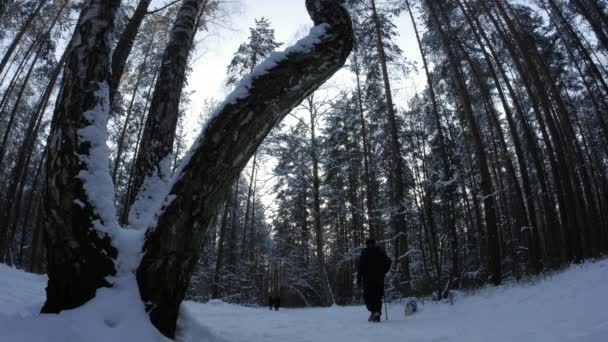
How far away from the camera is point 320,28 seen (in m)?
2.65

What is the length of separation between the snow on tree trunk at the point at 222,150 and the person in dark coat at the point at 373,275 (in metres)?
4.91

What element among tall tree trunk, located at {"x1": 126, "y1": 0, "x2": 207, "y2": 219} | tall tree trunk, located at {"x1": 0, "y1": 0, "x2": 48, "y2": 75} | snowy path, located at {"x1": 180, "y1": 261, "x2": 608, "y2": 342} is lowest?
snowy path, located at {"x1": 180, "y1": 261, "x2": 608, "y2": 342}

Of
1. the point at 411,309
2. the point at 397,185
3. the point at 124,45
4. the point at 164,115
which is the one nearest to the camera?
the point at 164,115

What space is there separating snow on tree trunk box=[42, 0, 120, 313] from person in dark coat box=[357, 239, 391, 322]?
5.40m

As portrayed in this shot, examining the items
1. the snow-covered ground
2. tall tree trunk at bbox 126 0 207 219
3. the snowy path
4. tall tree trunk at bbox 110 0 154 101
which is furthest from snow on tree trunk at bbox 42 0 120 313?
tall tree trunk at bbox 110 0 154 101

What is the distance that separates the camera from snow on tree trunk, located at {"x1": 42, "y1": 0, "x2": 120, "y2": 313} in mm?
1940

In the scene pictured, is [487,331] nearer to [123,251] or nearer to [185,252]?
[185,252]

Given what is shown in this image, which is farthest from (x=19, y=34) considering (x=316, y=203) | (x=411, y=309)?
(x=411, y=309)

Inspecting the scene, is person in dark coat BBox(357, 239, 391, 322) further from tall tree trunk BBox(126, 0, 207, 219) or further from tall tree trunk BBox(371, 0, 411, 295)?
tall tree trunk BBox(126, 0, 207, 219)

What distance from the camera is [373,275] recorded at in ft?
21.6

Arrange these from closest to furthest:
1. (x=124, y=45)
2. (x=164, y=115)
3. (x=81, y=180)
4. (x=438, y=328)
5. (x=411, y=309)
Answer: (x=81, y=180) < (x=164, y=115) < (x=438, y=328) < (x=124, y=45) < (x=411, y=309)

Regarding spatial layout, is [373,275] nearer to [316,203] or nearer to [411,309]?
[411,309]

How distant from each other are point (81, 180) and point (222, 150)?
911 mm

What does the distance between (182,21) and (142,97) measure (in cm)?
1774
